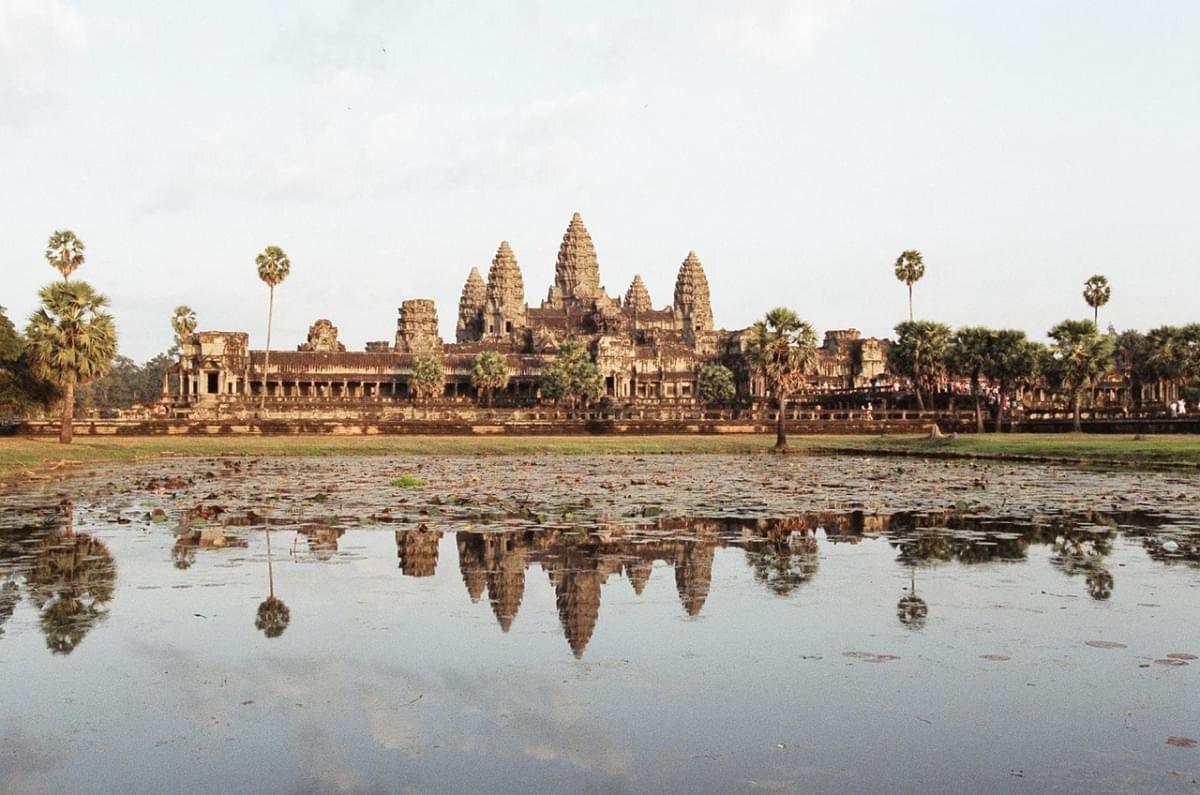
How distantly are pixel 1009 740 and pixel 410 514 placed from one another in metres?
12.7

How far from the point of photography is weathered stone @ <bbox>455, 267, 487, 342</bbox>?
170 m

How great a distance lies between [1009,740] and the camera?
6.47 metres

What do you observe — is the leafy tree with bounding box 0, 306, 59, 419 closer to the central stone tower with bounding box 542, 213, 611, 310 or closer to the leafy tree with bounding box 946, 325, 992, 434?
the leafy tree with bounding box 946, 325, 992, 434

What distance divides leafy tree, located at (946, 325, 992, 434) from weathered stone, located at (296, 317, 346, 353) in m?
85.8

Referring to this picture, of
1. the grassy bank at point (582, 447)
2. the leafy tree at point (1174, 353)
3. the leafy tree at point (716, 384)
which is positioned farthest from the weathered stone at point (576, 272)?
the grassy bank at point (582, 447)

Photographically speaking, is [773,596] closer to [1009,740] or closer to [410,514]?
[1009,740]

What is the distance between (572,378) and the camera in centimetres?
11281

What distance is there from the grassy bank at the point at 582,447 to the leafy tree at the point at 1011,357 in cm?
1552

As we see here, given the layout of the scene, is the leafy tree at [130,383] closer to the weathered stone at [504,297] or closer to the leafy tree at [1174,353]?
the weathered stone at [504,297]

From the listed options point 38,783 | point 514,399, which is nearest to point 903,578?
point 38,783

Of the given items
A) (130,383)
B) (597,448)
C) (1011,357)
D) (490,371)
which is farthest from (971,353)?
(130,383)

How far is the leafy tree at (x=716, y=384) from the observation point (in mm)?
127312

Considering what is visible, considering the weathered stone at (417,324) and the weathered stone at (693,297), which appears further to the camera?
the weathered stone at (693,297)

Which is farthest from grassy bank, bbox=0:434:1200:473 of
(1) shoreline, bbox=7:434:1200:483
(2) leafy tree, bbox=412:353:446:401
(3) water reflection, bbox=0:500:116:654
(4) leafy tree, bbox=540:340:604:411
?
(2) leafy tree, bbox=412:353:446:401
